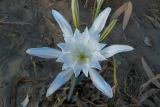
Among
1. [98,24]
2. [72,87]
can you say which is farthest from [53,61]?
[98,24]

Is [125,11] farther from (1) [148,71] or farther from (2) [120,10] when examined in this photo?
(1) [148,71]

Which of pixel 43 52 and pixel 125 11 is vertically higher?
pixel 43 52

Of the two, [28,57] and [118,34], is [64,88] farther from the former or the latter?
[118,34]

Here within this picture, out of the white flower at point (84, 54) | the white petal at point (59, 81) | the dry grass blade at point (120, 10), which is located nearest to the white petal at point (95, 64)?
the white flower at point (84, 54)

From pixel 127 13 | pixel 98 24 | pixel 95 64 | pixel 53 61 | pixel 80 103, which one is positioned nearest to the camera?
pixel 95 64

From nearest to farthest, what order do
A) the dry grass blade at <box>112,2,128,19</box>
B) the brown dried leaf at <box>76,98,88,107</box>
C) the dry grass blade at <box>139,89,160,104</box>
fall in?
the brown dried leaf at <box>76,98,88,107</box>, the dry grass blade at <box>139,89,160,104</box>, the dry grass blade at <box>112,2,128,19</box>

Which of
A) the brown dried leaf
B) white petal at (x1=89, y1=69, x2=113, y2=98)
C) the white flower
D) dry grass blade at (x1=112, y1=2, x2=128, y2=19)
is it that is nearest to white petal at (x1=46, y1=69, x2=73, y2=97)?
the white flower

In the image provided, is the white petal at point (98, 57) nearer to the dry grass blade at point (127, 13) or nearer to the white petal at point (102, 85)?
the white petal at point (102, 85)

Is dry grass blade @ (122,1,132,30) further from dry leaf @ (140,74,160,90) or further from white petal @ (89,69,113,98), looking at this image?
white petal @ (89,69,113,98)

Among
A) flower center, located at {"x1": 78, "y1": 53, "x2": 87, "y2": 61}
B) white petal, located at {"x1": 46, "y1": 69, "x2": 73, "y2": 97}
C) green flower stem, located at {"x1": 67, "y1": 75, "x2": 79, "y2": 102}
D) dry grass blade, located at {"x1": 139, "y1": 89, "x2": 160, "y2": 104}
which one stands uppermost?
flower center, located at {"x1": 78, "y1": 53, "x2": 87, "y2": 61}
